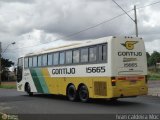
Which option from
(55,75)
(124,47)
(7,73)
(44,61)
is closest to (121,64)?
(124,47)

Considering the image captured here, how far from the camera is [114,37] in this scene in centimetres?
1958

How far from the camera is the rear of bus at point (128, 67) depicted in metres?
19.3

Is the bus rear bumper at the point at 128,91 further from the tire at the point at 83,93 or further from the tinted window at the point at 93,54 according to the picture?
the tire at the point at 83,93

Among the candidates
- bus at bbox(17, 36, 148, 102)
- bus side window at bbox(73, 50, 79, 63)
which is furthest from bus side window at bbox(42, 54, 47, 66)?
bus side window at bbox(73, 50, 79, 63)

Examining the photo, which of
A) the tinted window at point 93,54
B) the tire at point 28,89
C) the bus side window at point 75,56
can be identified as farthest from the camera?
the tire at point 28,89

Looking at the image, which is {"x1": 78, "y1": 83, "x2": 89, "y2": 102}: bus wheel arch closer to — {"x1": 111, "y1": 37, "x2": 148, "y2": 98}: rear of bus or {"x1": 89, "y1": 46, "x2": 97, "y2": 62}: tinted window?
{"x1": 89, "y1": 46, "x2": 97, "y2": 62}: tinted window

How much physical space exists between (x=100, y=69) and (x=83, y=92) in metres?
2.16

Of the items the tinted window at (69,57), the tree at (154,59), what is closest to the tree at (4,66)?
the tree at (154,59)

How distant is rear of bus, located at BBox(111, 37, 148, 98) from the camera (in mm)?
19312

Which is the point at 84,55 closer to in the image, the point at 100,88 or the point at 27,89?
the point at 100,88

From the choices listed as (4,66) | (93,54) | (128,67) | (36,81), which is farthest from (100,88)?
(4,66)

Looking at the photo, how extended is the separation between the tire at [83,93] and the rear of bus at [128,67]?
2342 mm

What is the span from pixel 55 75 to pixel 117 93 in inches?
259

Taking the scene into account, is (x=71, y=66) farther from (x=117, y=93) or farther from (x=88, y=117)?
(x=88, y=117)
